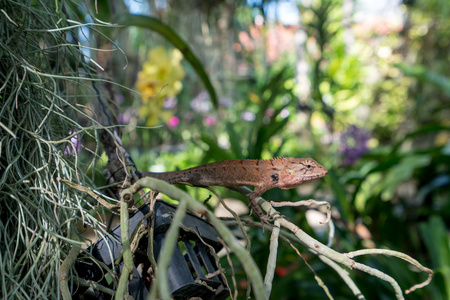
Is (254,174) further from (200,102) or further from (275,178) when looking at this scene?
(200,102)

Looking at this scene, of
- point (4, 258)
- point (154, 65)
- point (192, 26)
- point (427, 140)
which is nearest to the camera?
point (4, 258)

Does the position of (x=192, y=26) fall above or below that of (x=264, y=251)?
above

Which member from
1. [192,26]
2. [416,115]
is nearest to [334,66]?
[416,115]

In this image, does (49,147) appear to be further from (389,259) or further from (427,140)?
(427,140)

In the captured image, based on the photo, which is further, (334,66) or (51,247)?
(334,66)

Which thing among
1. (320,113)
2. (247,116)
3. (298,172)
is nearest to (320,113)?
(320,113)

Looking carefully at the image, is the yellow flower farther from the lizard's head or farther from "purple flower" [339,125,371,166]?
"purple flower" [339,125,371,166]
